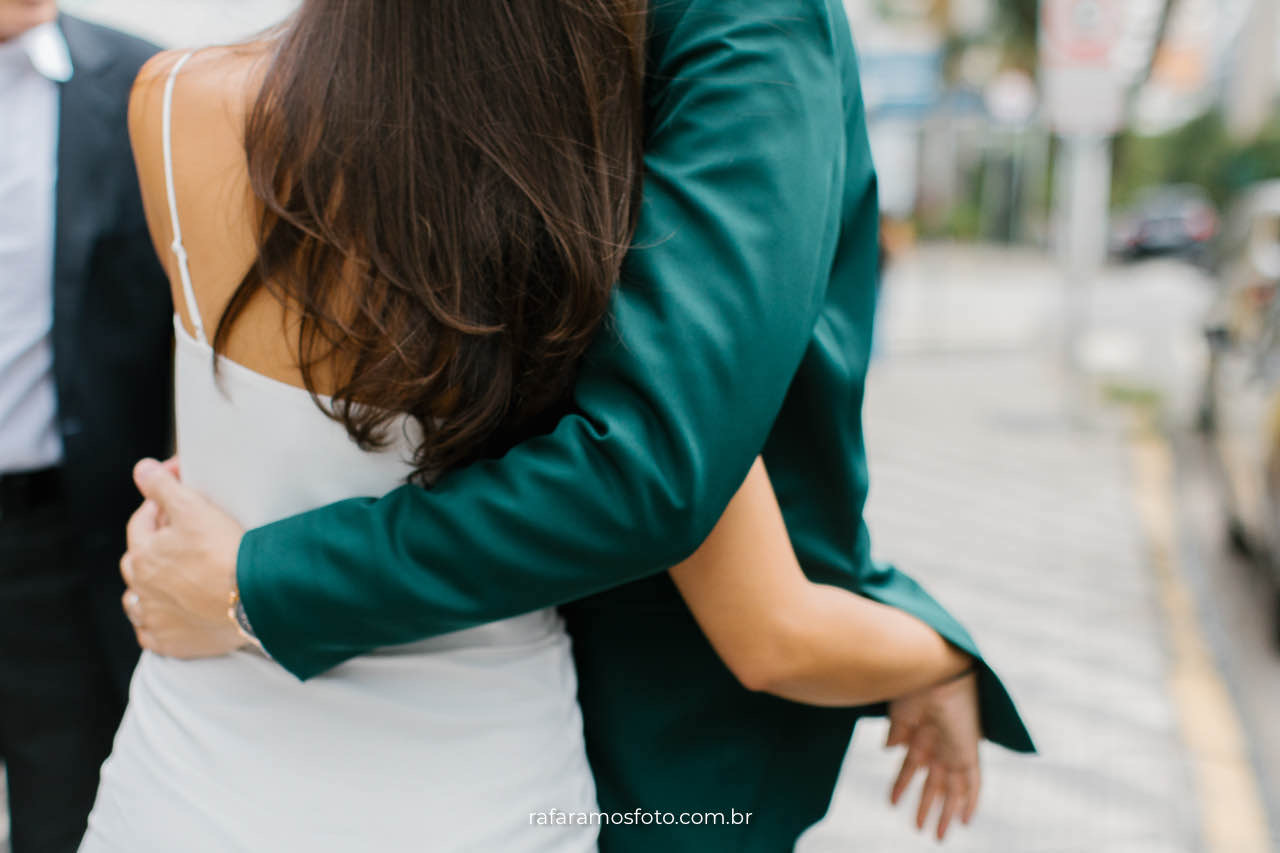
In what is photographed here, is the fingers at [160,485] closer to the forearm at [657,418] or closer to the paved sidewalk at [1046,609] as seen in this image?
the forearm at [657,418]

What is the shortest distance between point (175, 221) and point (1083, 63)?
28.1ft

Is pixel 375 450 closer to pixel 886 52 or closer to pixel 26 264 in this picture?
pixel 26 264

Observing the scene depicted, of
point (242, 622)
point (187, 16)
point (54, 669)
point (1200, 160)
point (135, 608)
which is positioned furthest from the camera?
point (1200, 160)

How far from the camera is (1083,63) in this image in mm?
8336

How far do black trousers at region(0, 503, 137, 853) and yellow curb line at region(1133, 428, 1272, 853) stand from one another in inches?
107

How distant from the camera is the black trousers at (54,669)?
5.98ft

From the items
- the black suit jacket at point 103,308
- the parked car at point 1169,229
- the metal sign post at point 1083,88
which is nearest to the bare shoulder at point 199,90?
the black suit jacket at point 103,308

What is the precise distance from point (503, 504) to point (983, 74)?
3518 centimetres

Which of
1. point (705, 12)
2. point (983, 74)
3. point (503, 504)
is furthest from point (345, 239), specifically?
point (983, 74)

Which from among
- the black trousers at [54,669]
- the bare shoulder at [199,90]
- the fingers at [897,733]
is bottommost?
the black trousers at [54,669]

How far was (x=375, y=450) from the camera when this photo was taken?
94cm

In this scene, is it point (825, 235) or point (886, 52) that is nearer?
point (825, 235)

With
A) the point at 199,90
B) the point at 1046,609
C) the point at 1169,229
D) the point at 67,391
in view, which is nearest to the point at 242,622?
the point at 199,90

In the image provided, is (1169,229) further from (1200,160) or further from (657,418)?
(657,418)
